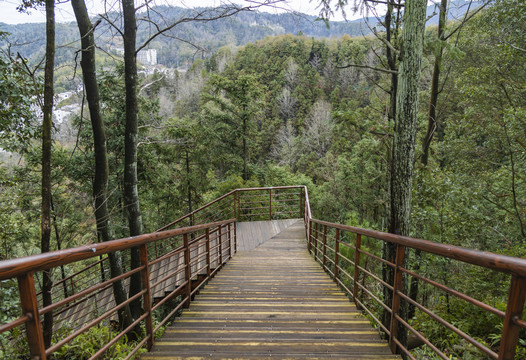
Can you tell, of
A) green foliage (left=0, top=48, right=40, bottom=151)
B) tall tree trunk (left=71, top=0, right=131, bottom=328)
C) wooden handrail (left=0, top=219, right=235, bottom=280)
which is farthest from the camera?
tall tree trunk (left=71, top=0, right=131, bottom=328)

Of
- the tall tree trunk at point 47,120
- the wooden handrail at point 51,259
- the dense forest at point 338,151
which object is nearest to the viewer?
the wooden handrail at point 51,259

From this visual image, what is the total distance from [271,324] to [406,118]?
8.61ft

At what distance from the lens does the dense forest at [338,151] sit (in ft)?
13.6

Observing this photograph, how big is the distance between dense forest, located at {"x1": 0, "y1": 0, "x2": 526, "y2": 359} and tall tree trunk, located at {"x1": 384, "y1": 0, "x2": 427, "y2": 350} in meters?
0.23

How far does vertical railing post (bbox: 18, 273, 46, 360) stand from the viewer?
1151 mm

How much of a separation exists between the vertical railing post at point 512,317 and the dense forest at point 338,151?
7.21 feet

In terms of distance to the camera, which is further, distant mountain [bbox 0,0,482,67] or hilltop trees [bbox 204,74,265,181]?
hilltop trees [bbox 204,74,265,181]

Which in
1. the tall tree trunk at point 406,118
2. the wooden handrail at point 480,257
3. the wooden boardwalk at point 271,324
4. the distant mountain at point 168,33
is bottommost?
the wooden boardwalk at point 271,324

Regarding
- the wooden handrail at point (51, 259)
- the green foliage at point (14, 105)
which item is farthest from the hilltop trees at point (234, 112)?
the wooden handrail at point (51, 259)

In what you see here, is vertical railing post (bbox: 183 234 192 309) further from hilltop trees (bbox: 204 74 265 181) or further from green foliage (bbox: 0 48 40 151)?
hilltop trees (bbox: 204 74 265 181)

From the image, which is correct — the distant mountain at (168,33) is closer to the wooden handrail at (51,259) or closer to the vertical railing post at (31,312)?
the wooden handrail at (51,259)

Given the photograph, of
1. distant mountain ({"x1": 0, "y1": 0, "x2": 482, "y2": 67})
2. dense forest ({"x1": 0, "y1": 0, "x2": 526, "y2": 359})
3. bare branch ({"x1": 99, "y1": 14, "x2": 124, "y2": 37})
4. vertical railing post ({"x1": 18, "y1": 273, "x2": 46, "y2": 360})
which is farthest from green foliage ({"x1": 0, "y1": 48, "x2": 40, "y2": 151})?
vertical railing post ({"x1": 18, "y1": 273, "x2": 46, "y2": 360})

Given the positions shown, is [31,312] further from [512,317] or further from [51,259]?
[512,317]

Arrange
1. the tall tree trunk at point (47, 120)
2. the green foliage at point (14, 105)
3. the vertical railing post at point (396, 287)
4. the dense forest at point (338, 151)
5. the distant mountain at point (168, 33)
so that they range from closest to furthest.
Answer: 1. the vertical railing post at point (396, 287)
2. the tall tree trunk at point (47, 120)
3. the green foliage at point (14, 105)
4. the distant mountain at point (168, 33)
5. the dense forest at point (338, 151)
